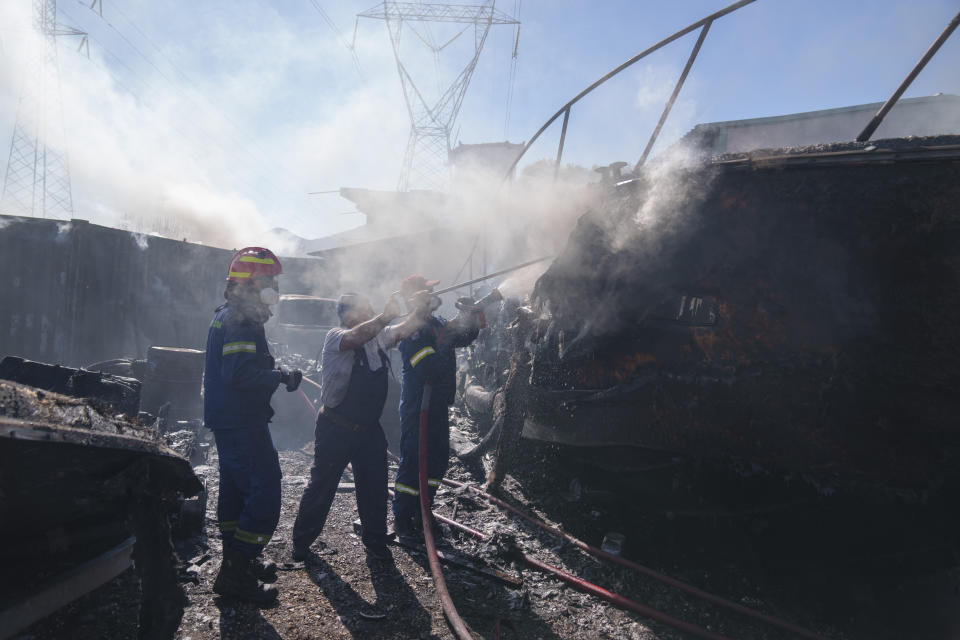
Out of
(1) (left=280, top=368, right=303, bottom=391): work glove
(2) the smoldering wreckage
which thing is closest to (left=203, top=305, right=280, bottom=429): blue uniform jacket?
(1) (left=280, top=368, right=303, bottom=391): work glove

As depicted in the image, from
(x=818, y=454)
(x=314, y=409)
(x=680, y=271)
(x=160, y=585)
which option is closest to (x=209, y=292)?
(x=314, y=409)

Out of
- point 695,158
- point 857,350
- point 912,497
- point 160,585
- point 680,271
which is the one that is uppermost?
point 695,158

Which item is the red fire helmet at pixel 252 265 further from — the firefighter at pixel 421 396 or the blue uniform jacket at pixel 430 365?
the blue uniform jacket at pixel 430 365

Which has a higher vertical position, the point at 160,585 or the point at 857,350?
the point at 857,350

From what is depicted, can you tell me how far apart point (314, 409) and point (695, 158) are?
7165 mm

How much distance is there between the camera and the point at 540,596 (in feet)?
10.4

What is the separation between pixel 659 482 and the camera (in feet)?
11.2

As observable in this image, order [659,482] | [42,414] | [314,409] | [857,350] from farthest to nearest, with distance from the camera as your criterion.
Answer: [314,409], [659,482], [857,350], [42,414]

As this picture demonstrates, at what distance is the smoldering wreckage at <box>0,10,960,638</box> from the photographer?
7.25 feet

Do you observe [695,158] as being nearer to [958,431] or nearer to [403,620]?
[958,431]

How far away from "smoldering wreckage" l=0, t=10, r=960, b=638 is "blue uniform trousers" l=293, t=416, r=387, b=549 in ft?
0.83

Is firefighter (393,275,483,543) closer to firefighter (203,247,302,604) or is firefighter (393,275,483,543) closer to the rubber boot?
the rubber boot

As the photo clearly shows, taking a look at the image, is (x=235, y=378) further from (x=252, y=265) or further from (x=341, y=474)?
(x=341, y=474)

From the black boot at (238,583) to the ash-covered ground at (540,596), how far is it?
2.8 inches
